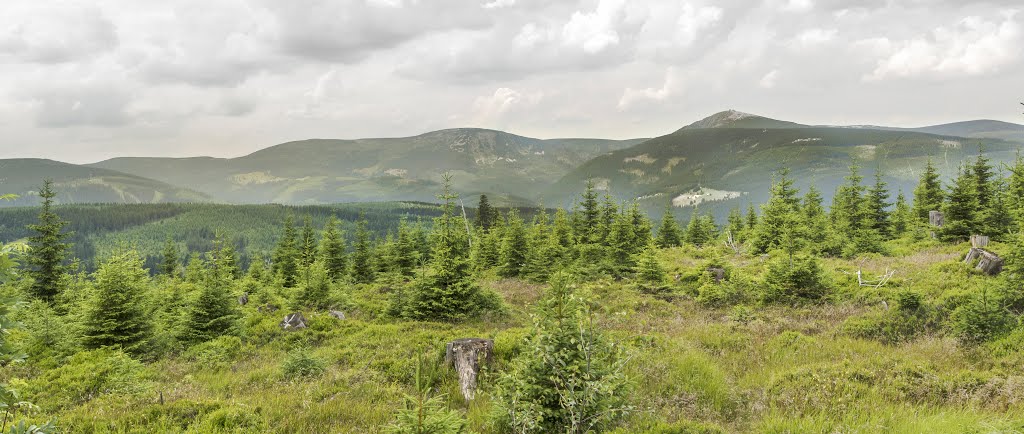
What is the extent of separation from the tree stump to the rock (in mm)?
8365

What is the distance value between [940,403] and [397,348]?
36.2ft

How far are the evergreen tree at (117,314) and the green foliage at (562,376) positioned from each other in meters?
12.4

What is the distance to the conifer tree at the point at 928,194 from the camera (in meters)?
30.6

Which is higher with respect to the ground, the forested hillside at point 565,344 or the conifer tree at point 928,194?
the conifer tree at point 928,194

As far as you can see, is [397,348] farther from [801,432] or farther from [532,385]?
[801,432]

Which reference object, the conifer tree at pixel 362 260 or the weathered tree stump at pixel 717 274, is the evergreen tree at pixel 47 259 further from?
the weathered tree stump at pixel 717 274

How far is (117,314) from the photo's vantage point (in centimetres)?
1242

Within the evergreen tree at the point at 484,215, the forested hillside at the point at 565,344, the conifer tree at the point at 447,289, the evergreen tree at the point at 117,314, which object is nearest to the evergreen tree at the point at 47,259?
the forested hillside at the point at 565,344

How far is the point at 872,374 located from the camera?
7973mm

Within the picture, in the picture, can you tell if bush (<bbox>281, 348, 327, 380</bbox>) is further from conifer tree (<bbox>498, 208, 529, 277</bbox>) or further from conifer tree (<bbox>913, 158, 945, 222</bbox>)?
conifer tree (<bbox>913, 158, 945, 222</bbox>)

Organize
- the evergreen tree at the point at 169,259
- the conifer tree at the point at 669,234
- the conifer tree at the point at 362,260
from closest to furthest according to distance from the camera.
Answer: the conifer tree at the point at 362,260 → the evergreen tree at the point at 169,259 → the conifer tree at the point at 669,234

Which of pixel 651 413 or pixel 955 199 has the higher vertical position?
pixel 955 199

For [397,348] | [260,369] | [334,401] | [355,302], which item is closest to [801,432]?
[334,401]

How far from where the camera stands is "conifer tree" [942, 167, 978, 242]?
71.8 ft
